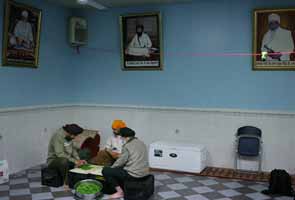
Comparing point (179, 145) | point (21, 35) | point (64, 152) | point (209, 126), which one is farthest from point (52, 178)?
point (209, 126)

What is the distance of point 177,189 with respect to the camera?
187 inches

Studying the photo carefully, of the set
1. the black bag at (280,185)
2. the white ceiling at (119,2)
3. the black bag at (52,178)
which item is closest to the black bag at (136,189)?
the black bag at (52,178)

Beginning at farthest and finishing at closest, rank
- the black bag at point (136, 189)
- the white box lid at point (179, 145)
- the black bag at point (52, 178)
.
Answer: the white box lid at point (179, 145) → the black bag at point (52, 178) → the black bag at point (136, 189)

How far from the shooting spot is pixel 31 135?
5715 mm

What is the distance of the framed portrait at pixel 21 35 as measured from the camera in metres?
5.16

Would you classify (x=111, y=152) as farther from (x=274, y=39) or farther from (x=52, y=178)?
(x=274, y=39)

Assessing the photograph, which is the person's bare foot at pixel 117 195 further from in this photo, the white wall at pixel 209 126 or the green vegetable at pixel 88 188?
the white wall at pixel 209 126

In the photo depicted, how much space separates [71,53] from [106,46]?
74cm

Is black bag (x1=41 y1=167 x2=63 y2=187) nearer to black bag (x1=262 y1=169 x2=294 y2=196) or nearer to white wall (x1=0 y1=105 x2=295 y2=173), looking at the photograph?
white wall (x1=0 y1=105 x2=295 y2=173)

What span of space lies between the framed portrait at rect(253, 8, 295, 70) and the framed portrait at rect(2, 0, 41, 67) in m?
3.68

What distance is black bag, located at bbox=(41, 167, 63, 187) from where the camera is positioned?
187 inches

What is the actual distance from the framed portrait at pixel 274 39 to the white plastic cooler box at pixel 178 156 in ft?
5.69

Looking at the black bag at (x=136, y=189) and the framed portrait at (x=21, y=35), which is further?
the framed portrait at (x=21, y=35)

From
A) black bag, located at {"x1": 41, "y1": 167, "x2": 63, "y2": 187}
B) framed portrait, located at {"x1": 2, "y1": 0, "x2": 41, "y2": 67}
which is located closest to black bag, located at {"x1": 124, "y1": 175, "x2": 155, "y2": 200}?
black bag, located at {"x1": 41, "y1": 167, "x2": 63, "y2": 187}
